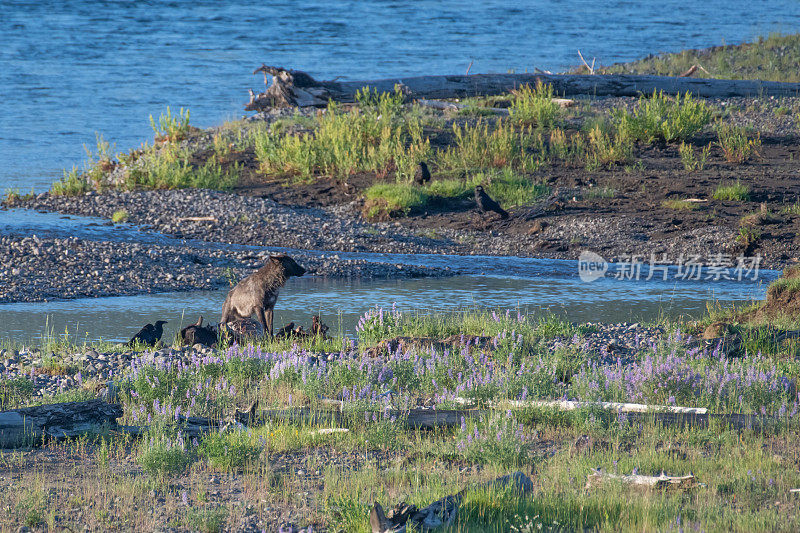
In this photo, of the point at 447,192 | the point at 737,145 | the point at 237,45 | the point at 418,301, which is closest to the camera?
the point at 418,301

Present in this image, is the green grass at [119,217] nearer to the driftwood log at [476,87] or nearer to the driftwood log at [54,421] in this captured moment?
the driftwood log at [476,87]

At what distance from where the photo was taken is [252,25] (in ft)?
175

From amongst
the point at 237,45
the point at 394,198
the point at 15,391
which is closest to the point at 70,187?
the point at 394,198

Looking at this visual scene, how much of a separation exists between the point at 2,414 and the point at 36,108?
28.5m

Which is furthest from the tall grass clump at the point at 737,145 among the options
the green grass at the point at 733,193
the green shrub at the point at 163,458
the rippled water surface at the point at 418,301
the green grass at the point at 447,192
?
the green shrub at the point at 163,458

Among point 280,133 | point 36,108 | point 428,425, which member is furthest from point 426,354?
point 36,108

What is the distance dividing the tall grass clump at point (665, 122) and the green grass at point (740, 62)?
9.88 meters

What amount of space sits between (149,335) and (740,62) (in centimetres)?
2778

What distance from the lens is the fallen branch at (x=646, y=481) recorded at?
4.65 meters

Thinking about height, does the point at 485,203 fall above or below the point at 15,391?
above

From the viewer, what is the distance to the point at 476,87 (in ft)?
77.3

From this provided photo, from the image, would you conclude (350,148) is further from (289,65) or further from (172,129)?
(289,65)
